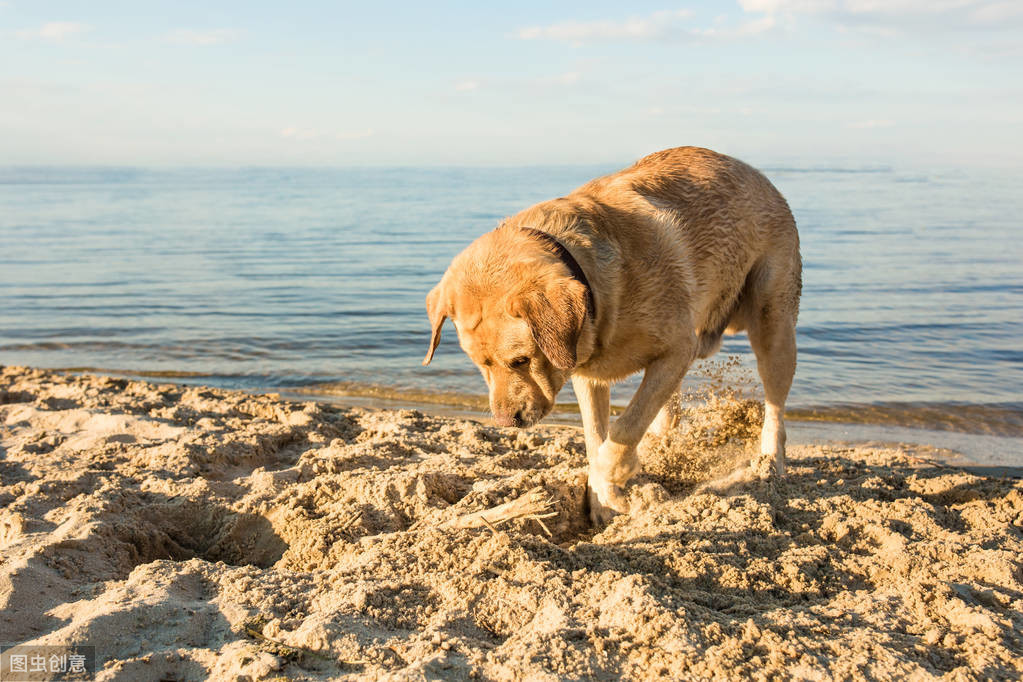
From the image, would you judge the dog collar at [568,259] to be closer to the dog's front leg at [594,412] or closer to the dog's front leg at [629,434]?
the dog's front leg at [629,434]

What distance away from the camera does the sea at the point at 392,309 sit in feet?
30.7

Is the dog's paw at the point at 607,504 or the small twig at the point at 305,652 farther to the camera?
the dog's paw at the point at 607,504

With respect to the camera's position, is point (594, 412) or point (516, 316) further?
point (594, 412)

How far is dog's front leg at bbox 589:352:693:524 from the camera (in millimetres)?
4758

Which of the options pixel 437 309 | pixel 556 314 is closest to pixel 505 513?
pixel 556 314

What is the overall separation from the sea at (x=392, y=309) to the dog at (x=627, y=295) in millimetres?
1593

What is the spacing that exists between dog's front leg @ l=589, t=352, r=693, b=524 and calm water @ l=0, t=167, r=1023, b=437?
442 cm

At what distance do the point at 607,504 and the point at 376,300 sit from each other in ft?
35.9

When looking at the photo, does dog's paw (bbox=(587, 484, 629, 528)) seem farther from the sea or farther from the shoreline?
the shoreline

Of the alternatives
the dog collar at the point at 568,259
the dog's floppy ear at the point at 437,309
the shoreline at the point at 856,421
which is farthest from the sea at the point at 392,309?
the dog's floppy ear at the point at 437,309

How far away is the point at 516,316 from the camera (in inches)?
163

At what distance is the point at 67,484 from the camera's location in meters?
5.18

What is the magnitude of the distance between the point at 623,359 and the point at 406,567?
189 centimetres

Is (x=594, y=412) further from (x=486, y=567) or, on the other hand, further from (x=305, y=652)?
(x=305, y=652)
